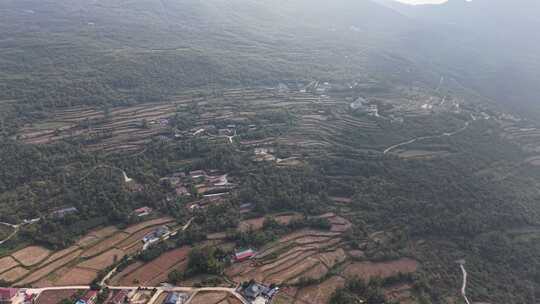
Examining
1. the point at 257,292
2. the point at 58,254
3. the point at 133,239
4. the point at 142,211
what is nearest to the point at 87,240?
the point at 58,254

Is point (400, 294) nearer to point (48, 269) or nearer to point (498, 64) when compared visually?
point (48, 269)

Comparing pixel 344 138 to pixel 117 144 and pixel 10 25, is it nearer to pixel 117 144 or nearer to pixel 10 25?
pixel 117 144

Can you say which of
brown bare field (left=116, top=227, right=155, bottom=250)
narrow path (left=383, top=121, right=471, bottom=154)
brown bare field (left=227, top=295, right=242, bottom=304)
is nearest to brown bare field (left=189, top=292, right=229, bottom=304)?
brown bare field (left=227, top=295, right=242, bottom=304)

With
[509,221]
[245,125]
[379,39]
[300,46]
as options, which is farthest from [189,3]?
[509,221]

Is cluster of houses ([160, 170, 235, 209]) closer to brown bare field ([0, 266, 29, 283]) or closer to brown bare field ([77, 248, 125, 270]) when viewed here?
brown bare field ([77, 248, 125, 270])

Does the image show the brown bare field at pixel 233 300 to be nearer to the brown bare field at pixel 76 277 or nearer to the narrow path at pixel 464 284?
the brown bare field at pixel 76 277

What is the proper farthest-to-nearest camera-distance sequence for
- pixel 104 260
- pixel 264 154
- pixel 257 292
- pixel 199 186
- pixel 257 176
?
pixel 264 154, pixel 257 176, pixel 199 186, pixel 104 260, pixel 257 292
